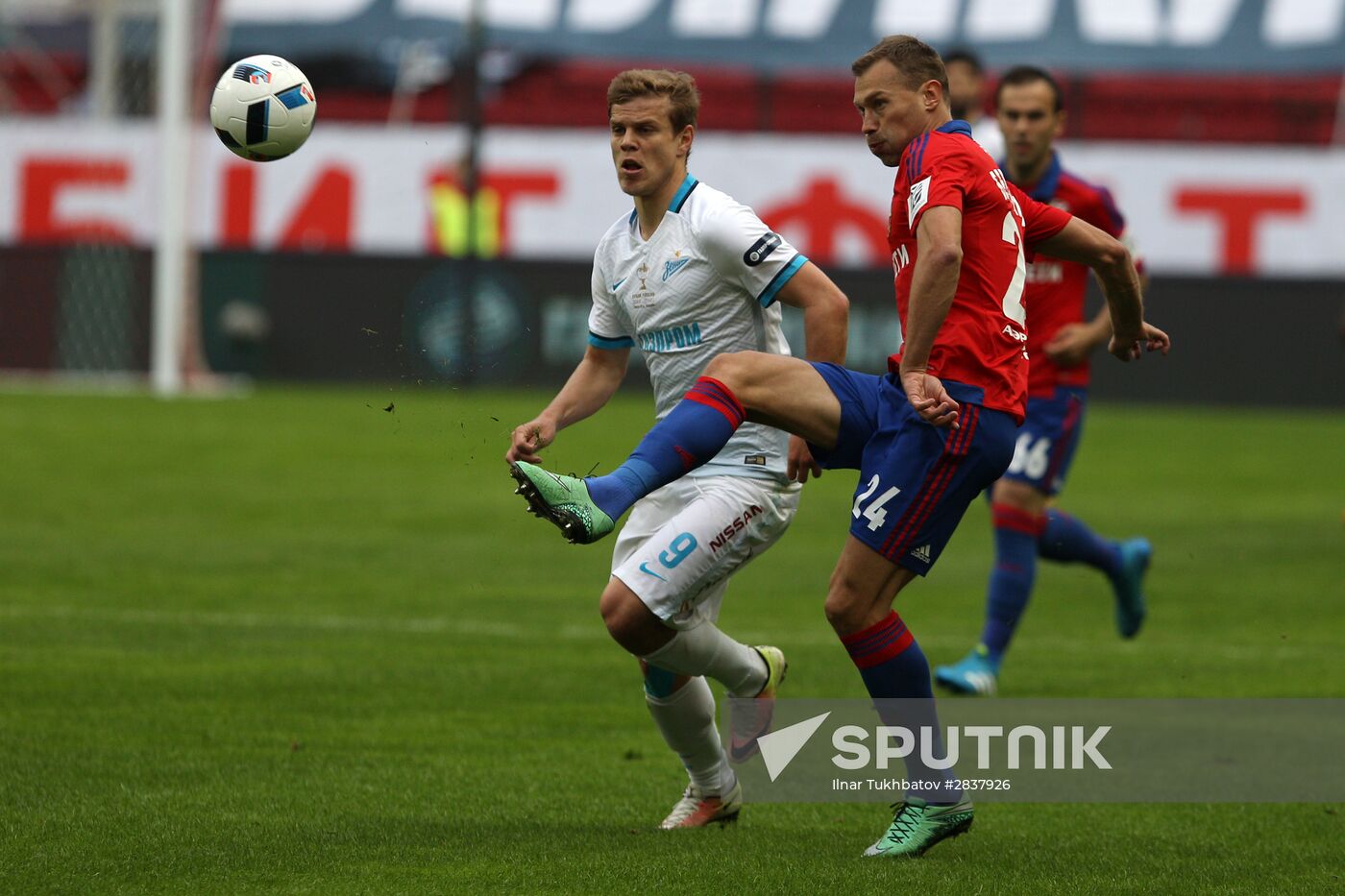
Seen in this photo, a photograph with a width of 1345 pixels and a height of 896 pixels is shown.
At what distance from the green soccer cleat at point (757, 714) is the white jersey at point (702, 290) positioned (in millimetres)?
710

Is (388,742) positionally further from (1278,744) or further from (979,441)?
(1278,744)

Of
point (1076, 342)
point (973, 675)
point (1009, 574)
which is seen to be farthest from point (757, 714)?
point (1076, 342)

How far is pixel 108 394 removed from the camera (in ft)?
75.3

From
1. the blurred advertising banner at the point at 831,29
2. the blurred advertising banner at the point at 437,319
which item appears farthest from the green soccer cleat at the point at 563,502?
the blurred advertising banner at the point at 831,29

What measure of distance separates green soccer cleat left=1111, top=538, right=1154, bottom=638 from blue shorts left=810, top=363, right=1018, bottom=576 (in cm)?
413

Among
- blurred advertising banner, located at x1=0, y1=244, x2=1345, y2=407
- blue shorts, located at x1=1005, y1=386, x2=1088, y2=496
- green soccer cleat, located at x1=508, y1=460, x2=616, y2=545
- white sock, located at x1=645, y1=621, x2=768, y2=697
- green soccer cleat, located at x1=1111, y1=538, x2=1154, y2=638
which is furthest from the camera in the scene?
blurred advertising banner, located at x1=0, y1=244, x2=1345, y2=407

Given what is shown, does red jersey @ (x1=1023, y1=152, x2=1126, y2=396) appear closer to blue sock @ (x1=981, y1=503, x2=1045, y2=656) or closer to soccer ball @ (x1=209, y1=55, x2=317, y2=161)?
blue sock @ (x1=981, y1=503, x2=1045, y2=656)

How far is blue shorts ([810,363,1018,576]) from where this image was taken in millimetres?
5219

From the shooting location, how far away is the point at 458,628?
380 inches

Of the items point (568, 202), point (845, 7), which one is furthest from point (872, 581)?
point (845, 7)

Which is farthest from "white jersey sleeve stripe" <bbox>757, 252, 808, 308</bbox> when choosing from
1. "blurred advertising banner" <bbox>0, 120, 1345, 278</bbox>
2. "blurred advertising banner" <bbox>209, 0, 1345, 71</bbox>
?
"blurred advertising banner" <bbox>209, 0, 1345, 71</bbox>

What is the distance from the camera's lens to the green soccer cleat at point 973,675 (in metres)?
8.05

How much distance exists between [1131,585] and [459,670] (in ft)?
10.4

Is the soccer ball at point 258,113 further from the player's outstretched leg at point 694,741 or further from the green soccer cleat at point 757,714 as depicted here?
the green soccer cleat at point 757,714
